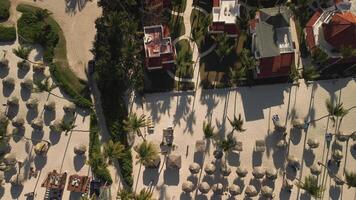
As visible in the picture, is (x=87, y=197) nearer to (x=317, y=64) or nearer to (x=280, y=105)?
(x=280, y=105)

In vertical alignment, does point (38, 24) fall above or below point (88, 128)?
above

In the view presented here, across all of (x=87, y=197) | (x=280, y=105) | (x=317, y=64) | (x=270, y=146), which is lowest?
(x=87, y=197)

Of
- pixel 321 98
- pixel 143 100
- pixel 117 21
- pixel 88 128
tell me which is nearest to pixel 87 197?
pixel 88 128

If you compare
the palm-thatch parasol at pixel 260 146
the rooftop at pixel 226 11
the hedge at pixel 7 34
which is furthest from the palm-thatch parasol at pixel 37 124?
the palm-thatch parasol at pixel 260 146

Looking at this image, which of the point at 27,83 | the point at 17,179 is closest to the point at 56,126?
the point at 27,83

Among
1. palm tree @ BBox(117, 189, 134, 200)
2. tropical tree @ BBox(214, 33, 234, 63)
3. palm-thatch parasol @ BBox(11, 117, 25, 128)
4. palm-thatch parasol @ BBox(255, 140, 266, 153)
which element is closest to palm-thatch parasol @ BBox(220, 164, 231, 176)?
palm-thatch parasol @ BBox(255, 140, 266, 153)

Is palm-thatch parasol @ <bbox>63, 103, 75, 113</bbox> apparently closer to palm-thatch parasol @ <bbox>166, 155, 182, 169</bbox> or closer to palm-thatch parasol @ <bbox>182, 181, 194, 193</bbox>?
palm-thatch parasol @ <bbox>166, 155, 182, 169</bbox>
